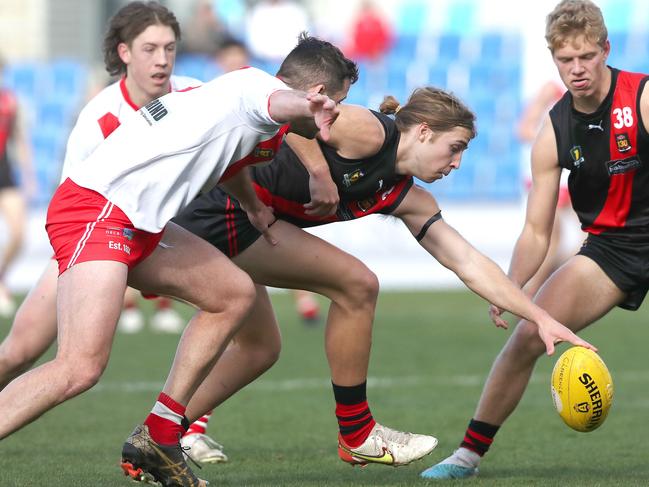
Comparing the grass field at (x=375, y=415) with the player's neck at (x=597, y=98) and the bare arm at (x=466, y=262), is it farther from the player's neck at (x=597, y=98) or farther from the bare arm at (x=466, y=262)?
the player's neck at (x=597, y=98)

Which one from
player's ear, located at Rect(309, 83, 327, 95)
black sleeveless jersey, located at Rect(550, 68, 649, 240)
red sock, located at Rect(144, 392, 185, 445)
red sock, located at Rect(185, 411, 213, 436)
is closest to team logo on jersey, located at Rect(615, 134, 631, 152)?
black sleeveless jersey, located at Rect(550, 68, 649, 240)

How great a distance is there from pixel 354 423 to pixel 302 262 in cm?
82

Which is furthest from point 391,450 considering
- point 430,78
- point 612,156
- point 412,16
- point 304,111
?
point 412,16

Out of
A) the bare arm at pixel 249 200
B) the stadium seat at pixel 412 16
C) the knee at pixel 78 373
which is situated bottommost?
the knee at pixel 78 373

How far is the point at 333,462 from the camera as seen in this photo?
681 cm

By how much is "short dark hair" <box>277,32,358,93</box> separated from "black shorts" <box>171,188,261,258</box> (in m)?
0.78

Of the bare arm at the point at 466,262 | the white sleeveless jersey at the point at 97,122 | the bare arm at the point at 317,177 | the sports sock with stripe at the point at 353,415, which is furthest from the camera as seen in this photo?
the white sleeveless jersey at the point at 97,122

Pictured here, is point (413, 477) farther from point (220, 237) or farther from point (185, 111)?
point (185, 111)

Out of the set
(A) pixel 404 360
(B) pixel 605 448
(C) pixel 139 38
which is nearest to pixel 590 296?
(B) pixel 605 448

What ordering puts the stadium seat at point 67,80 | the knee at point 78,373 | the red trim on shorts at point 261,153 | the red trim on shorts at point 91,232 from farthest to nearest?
the stadium seat at point 67,80, the red trim on shorts at point 261,153, the red trim on shorts at point 91,232, the knee at point 78,373

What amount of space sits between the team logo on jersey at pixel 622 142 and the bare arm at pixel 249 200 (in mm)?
1679

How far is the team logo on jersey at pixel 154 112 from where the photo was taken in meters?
5.50

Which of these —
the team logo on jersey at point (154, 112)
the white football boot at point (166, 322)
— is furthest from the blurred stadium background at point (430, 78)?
the team logo on jersey at point (154, 112)

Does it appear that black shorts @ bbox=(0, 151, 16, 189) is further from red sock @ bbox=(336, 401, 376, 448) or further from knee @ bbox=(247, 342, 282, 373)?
red sock @ bbox=(336, 401, 376, 448)
